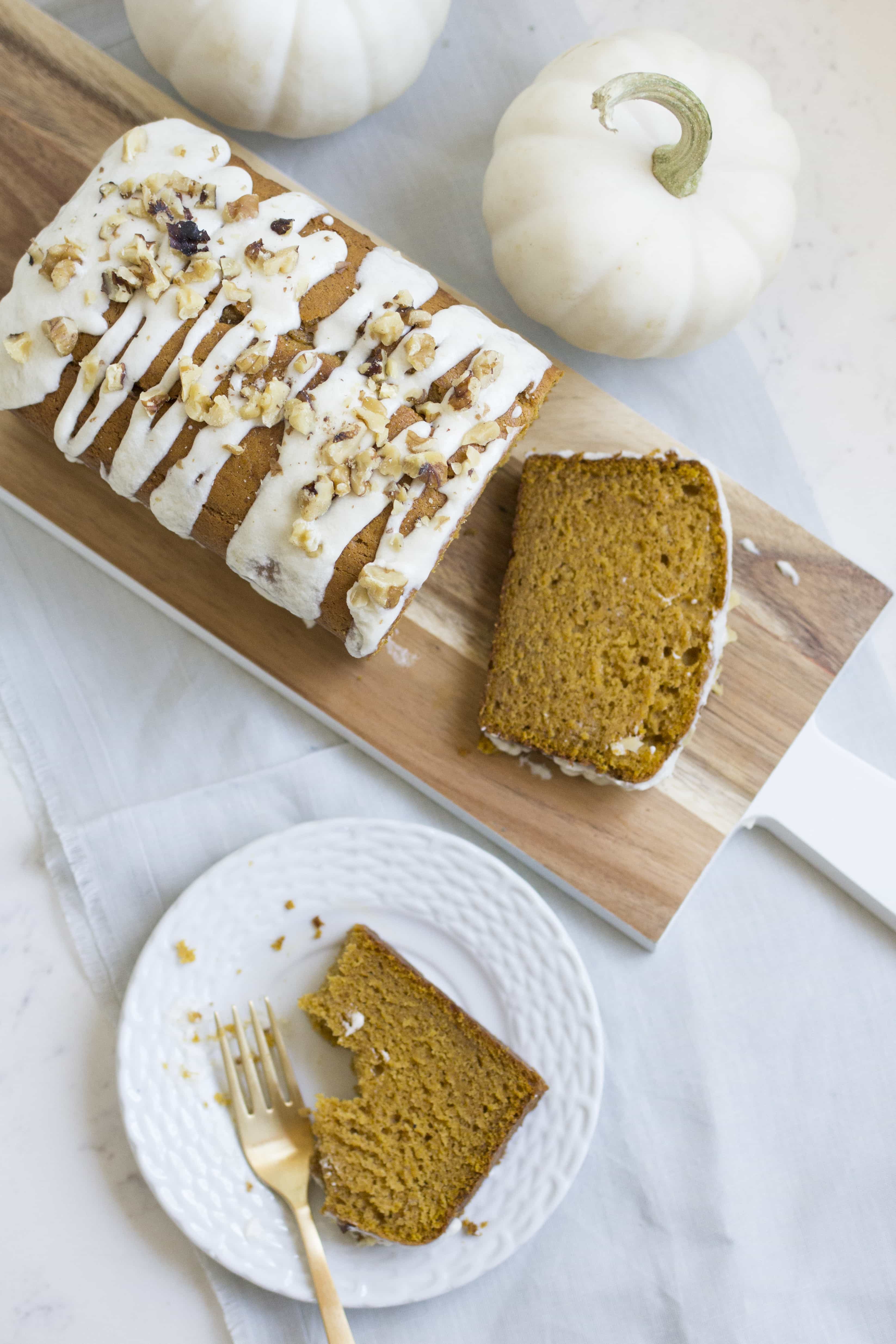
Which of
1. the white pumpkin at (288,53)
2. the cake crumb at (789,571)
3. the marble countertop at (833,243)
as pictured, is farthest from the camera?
the marble countertop at (833,243)

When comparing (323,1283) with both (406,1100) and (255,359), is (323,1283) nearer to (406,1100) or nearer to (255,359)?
(406,1100)

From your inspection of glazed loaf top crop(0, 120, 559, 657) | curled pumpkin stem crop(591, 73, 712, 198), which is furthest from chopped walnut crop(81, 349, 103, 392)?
curled pumpkin stem crop(591, 73, 712, 198)

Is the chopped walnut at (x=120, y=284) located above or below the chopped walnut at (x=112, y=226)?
below

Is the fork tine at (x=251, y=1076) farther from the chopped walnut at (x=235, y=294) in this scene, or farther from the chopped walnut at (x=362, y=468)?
the chopped walnut at (x=235, y=294)

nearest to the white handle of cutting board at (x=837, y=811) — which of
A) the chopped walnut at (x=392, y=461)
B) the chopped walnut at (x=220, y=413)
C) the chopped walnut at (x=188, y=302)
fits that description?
the chopped walnut at (x=392, y=461)

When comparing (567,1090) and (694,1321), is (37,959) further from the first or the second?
(694,1321)

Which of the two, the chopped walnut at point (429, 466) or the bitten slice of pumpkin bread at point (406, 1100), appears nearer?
the chopped walnut at point (429, 466)

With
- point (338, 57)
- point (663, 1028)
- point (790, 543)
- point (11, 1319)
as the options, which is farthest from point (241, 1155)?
point (338, 57)
